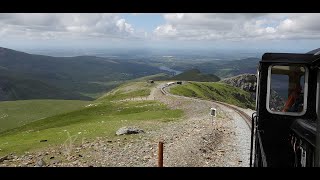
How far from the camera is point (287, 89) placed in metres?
9.77

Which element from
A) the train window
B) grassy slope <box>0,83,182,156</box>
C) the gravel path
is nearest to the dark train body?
the train window

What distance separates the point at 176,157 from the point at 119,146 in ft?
16.6

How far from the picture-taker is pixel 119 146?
80.1ft

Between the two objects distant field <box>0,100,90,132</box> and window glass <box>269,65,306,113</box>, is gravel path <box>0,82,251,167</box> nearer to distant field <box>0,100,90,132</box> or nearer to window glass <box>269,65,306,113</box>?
window glass <box>269,65,306,113</box>

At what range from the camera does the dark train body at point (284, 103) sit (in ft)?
29.9

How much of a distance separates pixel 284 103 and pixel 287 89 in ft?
1.41

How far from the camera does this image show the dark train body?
359 inches

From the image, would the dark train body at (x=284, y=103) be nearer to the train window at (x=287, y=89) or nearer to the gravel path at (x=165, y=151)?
the train window at (x=287, y=89)

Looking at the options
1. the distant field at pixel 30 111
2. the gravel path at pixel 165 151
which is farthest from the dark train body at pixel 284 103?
the distant field at pixel 30 111

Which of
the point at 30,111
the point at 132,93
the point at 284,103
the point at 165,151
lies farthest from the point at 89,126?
the point at 30,111
